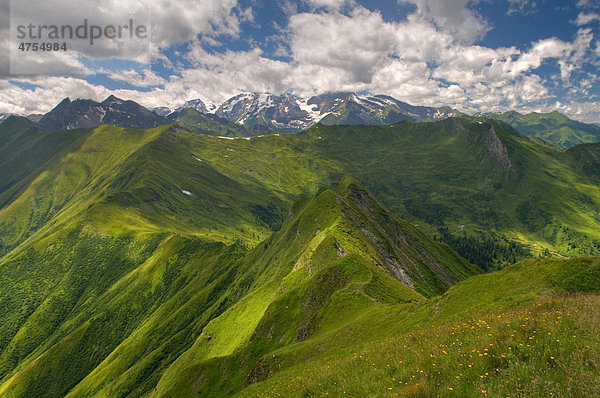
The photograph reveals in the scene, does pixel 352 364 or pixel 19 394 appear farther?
pixel 19 394

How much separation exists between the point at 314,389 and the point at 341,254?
7238 cm

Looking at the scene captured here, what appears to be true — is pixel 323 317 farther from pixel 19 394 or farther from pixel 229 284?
pixel 19 394

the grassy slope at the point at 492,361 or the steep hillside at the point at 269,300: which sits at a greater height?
the grassy slope at the point at 492,361

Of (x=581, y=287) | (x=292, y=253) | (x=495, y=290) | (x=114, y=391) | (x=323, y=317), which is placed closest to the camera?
(x=581, y=287)

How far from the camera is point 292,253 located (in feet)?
404

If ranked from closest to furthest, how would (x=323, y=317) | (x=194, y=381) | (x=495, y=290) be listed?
1. (x=495, y=290)
2. (x=323, y=317)
3. (x=194, y=381)

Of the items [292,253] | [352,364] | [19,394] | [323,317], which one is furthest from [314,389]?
[19,394]

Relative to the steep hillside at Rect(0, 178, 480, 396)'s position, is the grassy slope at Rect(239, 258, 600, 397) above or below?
above

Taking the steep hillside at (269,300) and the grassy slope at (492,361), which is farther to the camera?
the steep hillside at (269,300)

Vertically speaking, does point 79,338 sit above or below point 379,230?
below

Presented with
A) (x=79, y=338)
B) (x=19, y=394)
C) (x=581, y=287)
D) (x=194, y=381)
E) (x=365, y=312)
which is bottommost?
(x=19, y=394)

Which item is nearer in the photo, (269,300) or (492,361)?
(492,361)

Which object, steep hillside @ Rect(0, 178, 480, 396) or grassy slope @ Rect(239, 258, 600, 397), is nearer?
grassy slope @ Rect(239, 258, 600, 397)

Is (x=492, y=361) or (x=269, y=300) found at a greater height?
(x=492, y=361)
